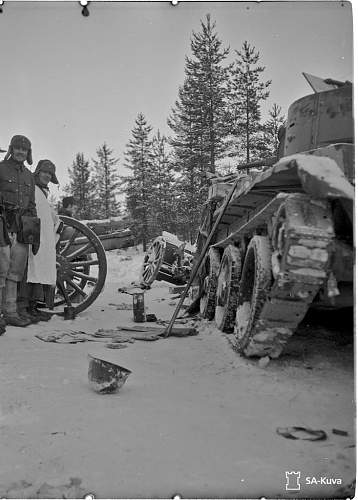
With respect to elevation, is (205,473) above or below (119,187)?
below

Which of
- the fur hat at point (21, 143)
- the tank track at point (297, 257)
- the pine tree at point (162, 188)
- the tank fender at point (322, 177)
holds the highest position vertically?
the pine tree at point (162, 188)

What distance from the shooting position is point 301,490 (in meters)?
1.48

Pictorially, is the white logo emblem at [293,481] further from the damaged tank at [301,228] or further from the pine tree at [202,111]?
the pine tree at [202,111]

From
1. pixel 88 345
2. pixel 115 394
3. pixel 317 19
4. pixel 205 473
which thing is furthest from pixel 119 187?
pixel 205 473

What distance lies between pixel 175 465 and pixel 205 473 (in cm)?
12

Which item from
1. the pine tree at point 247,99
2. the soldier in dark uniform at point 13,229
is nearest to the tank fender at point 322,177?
the pine tree at point 247,99

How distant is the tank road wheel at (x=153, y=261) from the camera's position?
30.5 ft

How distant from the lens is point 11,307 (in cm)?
489

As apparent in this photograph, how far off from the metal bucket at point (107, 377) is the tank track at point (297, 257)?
936 millimetres

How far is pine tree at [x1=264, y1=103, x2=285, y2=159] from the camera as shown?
291 centimetres

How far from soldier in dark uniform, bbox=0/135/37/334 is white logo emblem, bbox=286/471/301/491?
364 cm

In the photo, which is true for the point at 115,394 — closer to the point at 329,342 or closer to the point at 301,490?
the point at 301,490

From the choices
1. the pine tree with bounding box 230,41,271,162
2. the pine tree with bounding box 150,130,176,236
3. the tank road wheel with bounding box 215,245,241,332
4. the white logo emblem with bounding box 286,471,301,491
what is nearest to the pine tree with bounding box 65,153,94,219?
the pine tree with bounding box 150,130,176,236

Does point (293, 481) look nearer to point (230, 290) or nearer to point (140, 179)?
point (230, 290)
